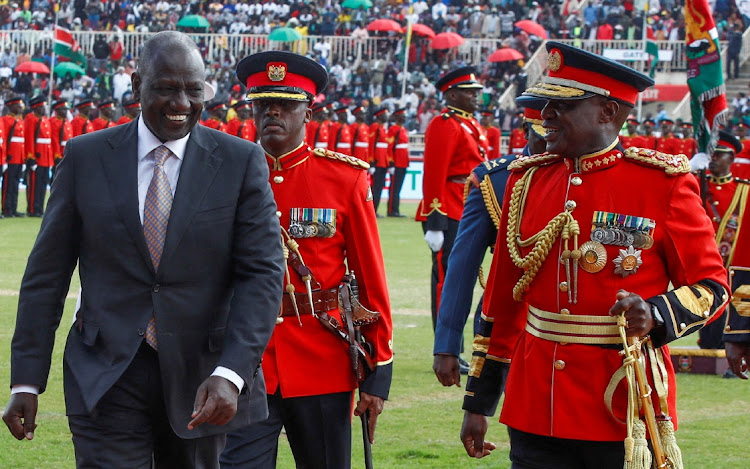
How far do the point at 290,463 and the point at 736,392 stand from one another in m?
4.06

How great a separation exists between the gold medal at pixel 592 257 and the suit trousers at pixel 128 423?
1.43 m

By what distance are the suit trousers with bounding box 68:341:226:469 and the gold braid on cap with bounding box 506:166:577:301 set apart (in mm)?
1294

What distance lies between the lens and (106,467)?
3.91m

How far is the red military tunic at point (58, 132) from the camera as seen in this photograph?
24.1m

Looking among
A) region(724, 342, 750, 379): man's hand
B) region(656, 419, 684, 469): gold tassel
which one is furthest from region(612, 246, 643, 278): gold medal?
region(724, 342, 750, 379): man's hand

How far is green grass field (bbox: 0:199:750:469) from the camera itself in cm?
720

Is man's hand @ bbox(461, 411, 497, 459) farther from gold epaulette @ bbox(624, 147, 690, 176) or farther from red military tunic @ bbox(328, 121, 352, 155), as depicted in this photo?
red military tunic @ bbox(328, 121, 352, 155)

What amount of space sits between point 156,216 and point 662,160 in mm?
1693

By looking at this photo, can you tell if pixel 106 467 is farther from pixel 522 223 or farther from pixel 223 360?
pixel 522 223

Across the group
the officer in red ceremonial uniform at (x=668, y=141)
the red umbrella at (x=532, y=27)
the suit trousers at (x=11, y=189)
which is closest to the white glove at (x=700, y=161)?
the suit trousers at (x=11, y=189)

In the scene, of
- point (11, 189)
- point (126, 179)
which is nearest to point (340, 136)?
point (11, 189)

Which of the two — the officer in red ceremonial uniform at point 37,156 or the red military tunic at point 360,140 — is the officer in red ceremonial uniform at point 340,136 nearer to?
the red military tunic at point 360,140

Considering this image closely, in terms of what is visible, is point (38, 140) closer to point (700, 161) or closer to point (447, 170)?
point (447, 170)

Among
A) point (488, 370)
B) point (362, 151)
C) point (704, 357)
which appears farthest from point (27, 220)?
point (488, 370)
